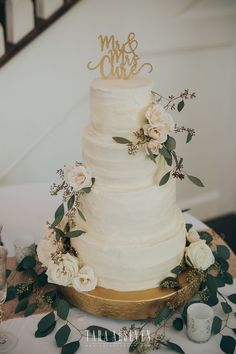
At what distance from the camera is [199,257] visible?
1693 mm

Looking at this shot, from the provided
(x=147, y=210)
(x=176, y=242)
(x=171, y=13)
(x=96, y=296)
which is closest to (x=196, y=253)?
(x=176, y=242)

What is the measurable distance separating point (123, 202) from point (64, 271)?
0.30 meters

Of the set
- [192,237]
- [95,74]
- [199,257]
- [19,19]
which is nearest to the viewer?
[199,257]

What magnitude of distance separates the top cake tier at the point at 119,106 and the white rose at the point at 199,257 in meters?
0.46

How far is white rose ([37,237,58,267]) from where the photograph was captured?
5.65ft

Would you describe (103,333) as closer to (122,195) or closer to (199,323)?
(199,323)

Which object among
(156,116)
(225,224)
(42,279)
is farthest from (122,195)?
(225,224)

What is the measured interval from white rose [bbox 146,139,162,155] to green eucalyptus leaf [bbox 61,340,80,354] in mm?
612

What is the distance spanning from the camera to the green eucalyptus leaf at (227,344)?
4.89 feet

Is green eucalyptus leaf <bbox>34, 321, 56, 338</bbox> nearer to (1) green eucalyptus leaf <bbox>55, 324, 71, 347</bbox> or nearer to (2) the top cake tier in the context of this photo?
(1) green eucalyptus leaf <bbox>55, 324, 71, 347</bbox>

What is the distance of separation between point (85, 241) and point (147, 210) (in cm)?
23

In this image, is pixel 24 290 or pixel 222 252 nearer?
pixel 24 290

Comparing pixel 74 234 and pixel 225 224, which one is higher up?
pixel 74 234

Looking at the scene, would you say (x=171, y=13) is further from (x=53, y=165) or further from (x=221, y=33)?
(x=53, y=165)
